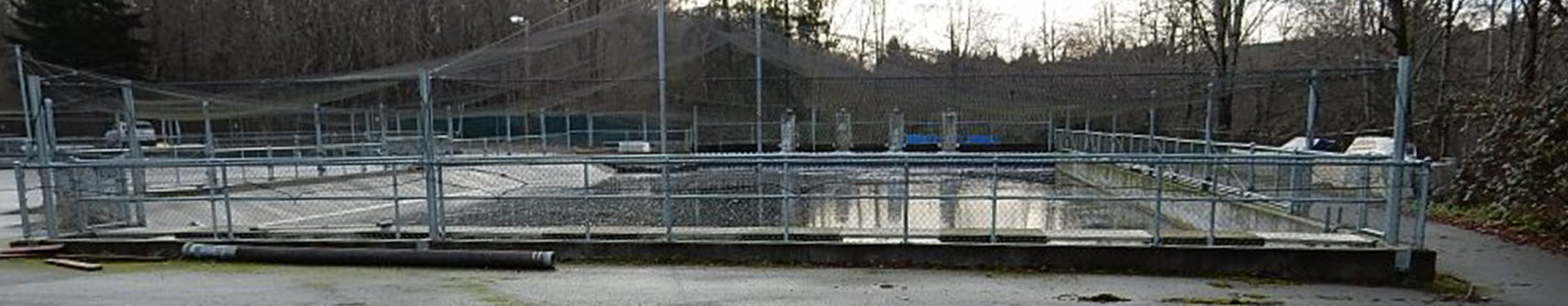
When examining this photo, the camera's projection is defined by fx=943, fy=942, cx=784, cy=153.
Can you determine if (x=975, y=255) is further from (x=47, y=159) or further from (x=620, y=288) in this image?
(x=47, y=159)

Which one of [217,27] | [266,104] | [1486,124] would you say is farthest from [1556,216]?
[217,27]

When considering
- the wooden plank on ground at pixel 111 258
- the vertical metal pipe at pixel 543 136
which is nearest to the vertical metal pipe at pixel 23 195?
the wooden plank on ground at pixel 111 258

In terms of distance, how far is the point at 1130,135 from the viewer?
57.6 ft

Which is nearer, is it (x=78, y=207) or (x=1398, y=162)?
(x=1398, y=162)

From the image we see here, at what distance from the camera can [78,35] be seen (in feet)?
126

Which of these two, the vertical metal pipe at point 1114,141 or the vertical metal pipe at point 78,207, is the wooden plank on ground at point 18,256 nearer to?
the vertical metal pipe at point 78,207

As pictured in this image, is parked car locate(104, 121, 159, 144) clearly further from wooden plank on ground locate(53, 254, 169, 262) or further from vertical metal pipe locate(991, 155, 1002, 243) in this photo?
vertical metal pipe locate(991, 155, 1002, 243)

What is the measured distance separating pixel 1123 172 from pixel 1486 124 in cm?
491

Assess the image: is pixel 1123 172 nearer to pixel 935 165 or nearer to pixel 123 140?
pixel 935 165

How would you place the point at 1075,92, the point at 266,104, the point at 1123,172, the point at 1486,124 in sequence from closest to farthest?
the point at 1486,124
the point at 1075,92
the point at 1123,172
the point at 266,104

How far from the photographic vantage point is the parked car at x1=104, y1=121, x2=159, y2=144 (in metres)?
12.9

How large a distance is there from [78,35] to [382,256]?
131 ft

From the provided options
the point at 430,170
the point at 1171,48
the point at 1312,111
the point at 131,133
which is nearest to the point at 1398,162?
the point at 1312,111

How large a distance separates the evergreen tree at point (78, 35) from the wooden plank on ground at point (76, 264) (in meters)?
35.2
